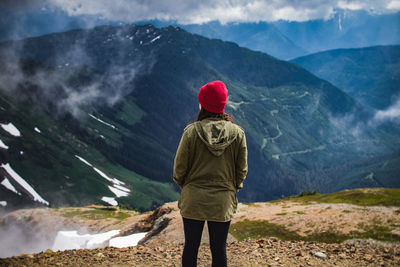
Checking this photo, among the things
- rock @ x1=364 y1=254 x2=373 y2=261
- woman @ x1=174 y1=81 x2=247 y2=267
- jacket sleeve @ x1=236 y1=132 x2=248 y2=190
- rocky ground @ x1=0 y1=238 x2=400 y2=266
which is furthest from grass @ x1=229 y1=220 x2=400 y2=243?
woman @ x1=174 y1=81 x2=247 y2=267

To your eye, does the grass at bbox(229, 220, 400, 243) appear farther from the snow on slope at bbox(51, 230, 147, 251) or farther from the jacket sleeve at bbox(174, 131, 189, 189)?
the jacket sleeve at bbox(174, 131, 189, 189)

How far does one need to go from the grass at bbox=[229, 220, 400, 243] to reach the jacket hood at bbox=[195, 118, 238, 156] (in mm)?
20514

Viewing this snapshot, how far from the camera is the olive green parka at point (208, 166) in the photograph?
7375 mm

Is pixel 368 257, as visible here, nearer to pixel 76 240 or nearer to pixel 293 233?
pixel 293 233

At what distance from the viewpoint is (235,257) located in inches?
568

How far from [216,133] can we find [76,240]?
7379cm

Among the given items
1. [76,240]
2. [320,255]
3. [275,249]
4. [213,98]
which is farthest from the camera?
[76,240]

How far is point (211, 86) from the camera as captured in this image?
7816 mm

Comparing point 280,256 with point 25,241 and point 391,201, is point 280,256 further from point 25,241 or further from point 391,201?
point 25,241

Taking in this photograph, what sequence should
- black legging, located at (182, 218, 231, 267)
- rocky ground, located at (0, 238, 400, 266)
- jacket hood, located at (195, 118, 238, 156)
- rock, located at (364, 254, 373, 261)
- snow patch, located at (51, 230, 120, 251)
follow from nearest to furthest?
jacket hood, located at (195, 118, 238, 156)
black legging, located at (182, 218, 231, 267)
rocky ground, located at (0, 238, 400, 266)
rock, located at (364, 254, 373, 261)
snow patch, located at (51, 230, 120, 251)

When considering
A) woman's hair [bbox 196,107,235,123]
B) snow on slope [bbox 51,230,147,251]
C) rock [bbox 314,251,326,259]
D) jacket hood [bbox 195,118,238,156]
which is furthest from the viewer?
snow on slope [bbox 51,230,147,251]

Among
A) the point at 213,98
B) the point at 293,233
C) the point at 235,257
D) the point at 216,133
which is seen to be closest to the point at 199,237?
the point at 216,133

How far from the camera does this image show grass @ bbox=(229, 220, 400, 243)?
23281mm

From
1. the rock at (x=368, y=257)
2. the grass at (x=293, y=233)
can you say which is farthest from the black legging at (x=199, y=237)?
the grass at (x=293, y=233)
